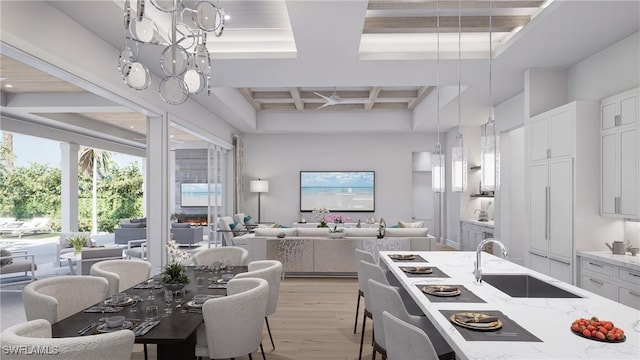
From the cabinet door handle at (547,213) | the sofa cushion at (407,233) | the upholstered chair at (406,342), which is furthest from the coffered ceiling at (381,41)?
the upholstered chair at (406,342)

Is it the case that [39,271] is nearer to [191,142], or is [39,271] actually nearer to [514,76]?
[191,142]

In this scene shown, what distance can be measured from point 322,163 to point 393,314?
829cm

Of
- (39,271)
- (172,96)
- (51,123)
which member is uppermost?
(51,123)

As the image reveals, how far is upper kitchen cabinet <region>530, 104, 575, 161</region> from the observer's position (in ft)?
13.7

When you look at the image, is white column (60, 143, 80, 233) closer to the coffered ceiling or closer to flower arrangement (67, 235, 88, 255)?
the coffered ceiling

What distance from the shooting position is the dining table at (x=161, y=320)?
2.09m

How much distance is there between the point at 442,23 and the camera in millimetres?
4238

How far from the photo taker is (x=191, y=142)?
10.5 metres

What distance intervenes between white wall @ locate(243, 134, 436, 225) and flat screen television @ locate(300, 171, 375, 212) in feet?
0.44

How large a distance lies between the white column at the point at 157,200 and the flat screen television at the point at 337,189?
536 centimetres

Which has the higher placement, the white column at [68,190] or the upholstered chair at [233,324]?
the white column at [68,190]

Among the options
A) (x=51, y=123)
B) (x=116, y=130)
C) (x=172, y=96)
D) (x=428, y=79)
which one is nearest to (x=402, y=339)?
(x=172, y=96)

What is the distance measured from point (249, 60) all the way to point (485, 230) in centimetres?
550

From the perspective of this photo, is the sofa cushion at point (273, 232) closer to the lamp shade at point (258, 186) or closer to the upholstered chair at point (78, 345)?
the lamp shade at point (258, 186)
